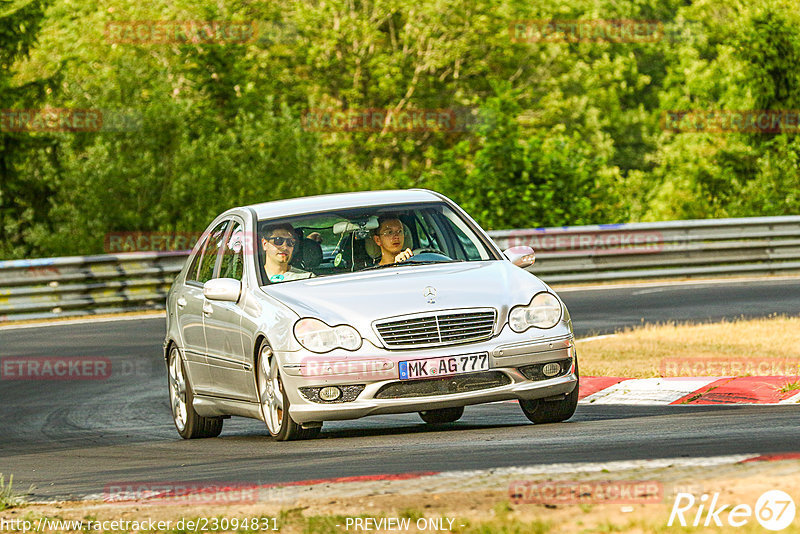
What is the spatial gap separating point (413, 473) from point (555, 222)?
21.0 m

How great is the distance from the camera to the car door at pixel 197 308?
1009cm

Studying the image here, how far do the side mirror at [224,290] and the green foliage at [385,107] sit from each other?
17.9m

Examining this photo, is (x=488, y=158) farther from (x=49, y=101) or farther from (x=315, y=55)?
(x=315, y=55)

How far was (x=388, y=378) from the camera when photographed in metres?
8.39

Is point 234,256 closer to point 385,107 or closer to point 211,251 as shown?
point 211,251

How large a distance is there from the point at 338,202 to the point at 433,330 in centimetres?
183

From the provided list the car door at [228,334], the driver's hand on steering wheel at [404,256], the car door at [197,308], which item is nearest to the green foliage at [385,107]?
the car door at [197,308]

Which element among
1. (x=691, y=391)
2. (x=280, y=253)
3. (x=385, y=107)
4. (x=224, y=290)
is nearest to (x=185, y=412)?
(x=224, y=290)

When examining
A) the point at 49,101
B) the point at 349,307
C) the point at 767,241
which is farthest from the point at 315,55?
the point at 349,307

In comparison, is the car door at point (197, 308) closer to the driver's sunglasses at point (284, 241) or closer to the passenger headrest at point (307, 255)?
the driver's sunglasses at point (284, 241)

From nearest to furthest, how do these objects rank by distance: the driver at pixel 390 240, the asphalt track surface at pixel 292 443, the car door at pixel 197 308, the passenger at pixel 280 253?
1. the asphalt track surface at pixel 292 443
2. the passenger at pixel 280 253
3. the driver at pixel 390 240
4. the car door at pixel 197 308

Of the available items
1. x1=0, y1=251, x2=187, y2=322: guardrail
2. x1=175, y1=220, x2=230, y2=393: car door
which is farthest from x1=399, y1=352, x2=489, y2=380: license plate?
x1=0, y1=251, x2=187, y2=322: guardrail

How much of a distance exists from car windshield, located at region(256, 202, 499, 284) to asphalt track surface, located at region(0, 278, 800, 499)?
3.76 ft

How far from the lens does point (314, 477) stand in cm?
670
